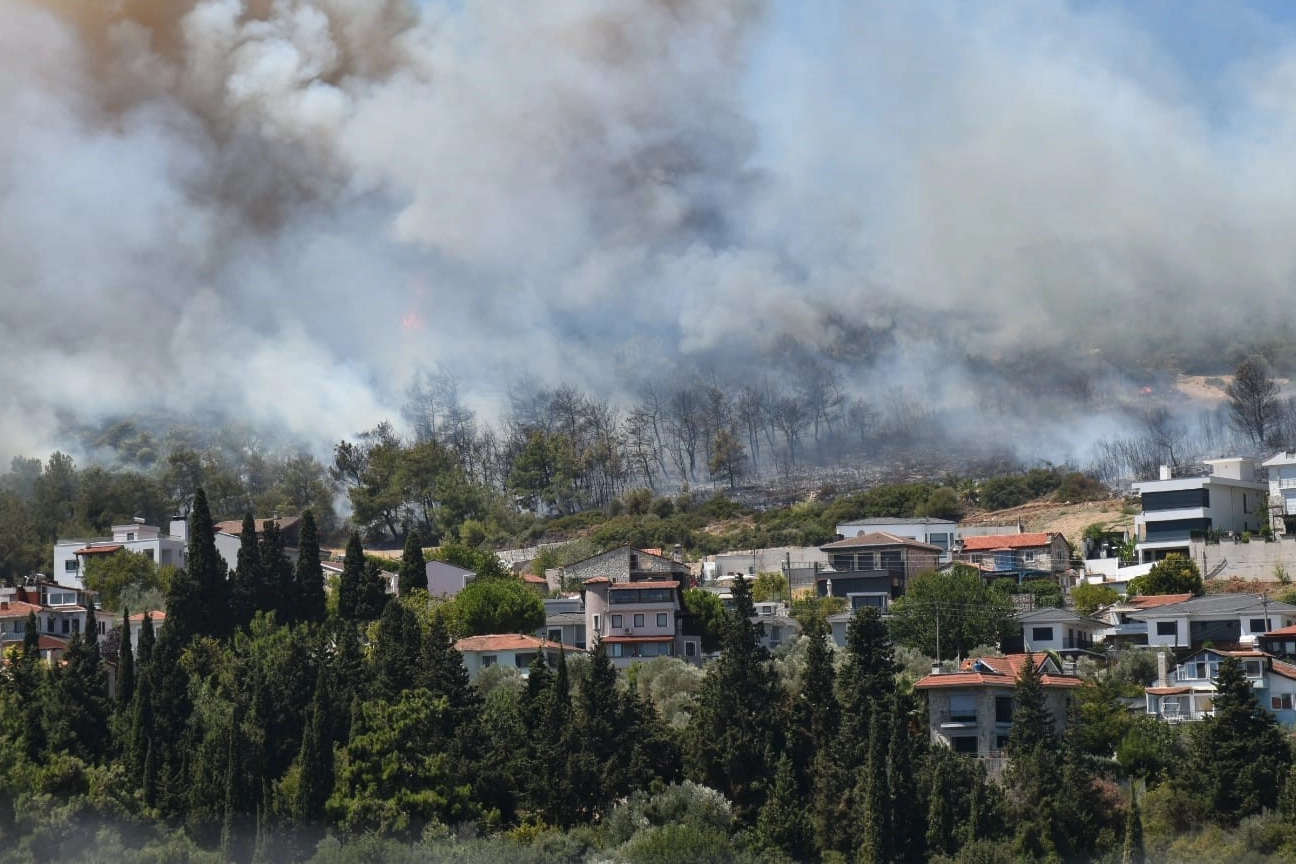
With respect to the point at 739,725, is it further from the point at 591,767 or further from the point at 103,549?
the point at 103,549

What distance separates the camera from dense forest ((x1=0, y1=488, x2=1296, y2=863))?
53.5 meters

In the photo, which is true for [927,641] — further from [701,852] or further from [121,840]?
[121,840]

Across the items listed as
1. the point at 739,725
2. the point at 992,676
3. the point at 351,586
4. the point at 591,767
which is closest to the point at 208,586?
the point at 351,586

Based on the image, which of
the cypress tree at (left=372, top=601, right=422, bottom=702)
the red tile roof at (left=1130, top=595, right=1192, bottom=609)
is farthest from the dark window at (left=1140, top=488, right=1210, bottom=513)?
the cypress tree at (left=372, top=601, right=422, bottom=702)

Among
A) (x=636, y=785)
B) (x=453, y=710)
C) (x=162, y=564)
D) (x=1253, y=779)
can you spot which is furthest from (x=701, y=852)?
(x=162, y=564)

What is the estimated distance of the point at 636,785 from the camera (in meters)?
56.4

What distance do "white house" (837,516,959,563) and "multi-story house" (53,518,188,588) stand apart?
29989 millimetres

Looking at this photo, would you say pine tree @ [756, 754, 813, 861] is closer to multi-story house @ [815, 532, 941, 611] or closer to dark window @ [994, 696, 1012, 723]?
dark window @ [994, 696, 1012, 723]

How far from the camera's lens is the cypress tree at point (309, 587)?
7225 cm

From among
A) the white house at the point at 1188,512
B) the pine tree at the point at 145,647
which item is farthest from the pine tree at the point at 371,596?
the white house at the point at 1188,512

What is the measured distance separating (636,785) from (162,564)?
42011 mm

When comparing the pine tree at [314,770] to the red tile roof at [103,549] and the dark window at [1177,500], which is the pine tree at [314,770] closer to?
the red tile roof at [103,549]

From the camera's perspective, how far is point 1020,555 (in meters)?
87.0

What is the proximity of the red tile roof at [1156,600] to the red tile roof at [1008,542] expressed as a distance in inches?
460
